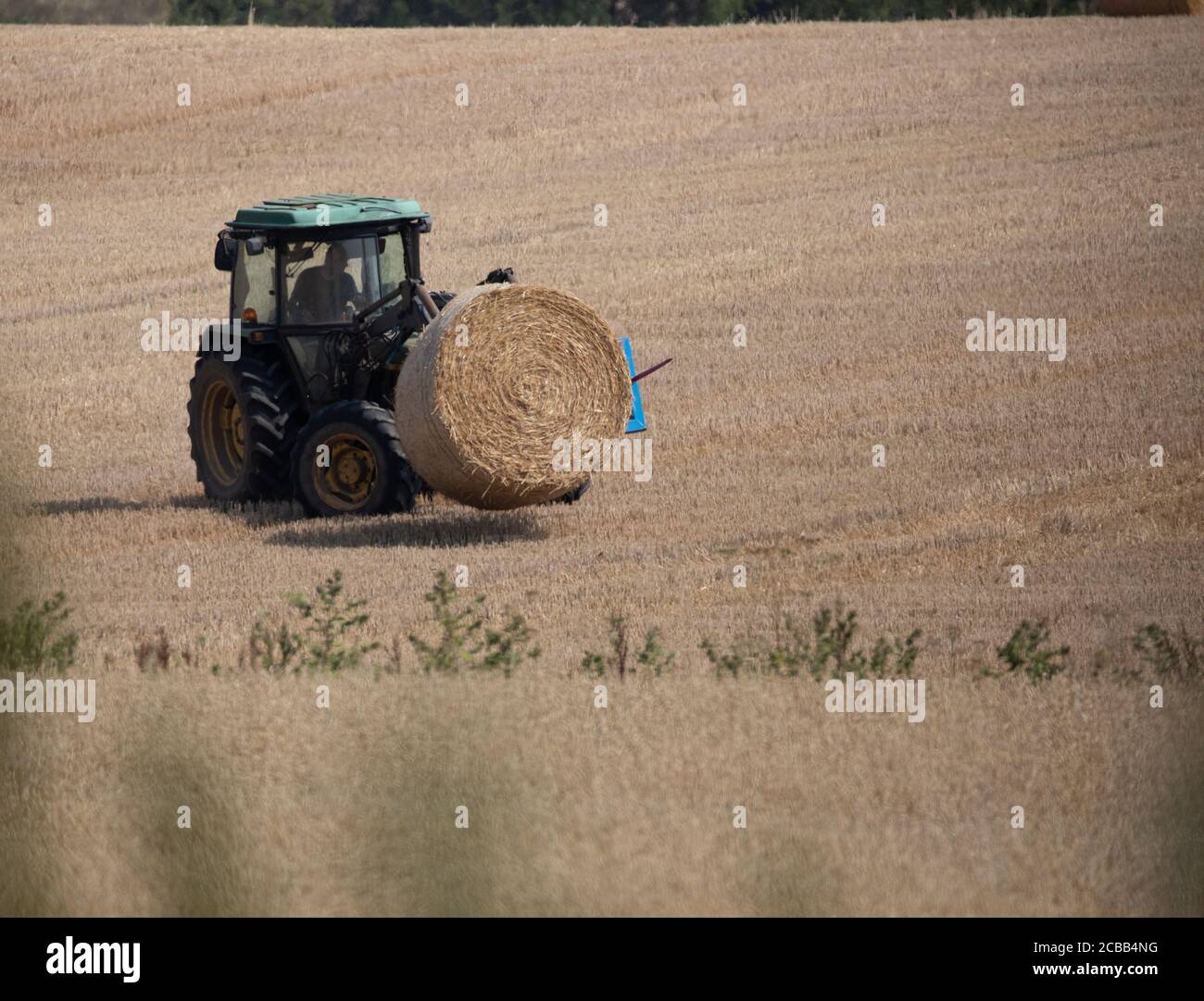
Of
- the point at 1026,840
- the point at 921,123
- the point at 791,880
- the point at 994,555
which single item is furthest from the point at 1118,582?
the point at 921,123

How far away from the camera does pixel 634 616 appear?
32.5 ft

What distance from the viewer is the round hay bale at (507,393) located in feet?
37.8

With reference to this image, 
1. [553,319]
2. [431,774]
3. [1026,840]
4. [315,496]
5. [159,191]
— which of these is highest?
[159,191]

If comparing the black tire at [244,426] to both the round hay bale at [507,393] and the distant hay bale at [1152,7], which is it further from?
the distant hay bale at [1152,7]

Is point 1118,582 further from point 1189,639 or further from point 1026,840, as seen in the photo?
point 1026,840

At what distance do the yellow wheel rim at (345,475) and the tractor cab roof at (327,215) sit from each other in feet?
5.05

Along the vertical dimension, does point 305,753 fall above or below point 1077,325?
below

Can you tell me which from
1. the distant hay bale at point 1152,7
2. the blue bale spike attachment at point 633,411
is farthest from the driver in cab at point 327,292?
the distant hay bale at point 1152,7

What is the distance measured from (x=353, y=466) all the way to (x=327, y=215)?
1751 mm

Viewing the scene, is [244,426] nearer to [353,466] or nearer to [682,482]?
[353,466]

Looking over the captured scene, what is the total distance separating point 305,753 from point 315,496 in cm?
604

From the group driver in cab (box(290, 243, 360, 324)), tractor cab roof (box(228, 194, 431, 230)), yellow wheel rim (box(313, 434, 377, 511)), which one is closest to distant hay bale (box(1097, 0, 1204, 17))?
tractor cab roof (box(228, 194, 431, 230))

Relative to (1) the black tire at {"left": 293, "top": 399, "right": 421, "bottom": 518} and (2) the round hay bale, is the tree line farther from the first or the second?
(2) the round hay bale

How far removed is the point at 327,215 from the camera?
12.8m
